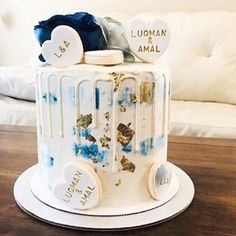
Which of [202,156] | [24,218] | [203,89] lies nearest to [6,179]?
[24,218]

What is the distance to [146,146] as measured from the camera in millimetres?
583

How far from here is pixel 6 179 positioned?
711mm

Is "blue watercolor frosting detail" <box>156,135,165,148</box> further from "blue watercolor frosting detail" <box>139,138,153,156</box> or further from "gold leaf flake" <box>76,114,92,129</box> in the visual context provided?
"gold leaf flake" <box>76,114,92,129</box>

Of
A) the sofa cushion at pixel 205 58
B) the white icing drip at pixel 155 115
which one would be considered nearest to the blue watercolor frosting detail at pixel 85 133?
the white icing drip at pixel 155 115

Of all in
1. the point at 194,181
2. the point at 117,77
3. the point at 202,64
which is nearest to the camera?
the point at 117,77


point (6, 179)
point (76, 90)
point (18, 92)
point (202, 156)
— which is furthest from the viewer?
point (18, 92)

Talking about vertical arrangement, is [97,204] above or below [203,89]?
above

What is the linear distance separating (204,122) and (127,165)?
809mm

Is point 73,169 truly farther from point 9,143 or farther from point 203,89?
point 203,89

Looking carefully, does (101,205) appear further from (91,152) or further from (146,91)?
(146,91)

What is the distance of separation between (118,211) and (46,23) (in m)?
0.33

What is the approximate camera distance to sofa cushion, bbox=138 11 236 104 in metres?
1.64

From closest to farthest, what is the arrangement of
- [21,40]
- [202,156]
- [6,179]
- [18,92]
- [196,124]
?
[6,179] → [202,156] → [196,124] → [18,92] → [21,40]

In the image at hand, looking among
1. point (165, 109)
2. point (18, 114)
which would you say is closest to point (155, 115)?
point (165, 109)
